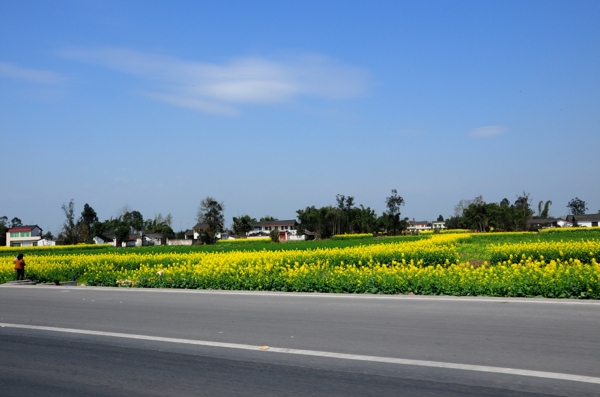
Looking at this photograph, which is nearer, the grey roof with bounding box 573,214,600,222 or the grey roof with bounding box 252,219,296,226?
the grey roof with bounding box 573,214,600,222

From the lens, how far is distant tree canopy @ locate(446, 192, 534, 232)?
3531 inches

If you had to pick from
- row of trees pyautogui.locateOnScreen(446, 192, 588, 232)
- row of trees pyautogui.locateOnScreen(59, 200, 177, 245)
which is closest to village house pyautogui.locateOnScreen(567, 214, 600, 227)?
row of trees pyautogui.locateOnScreen(446, 192, 588, 232)

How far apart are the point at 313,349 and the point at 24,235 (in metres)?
130

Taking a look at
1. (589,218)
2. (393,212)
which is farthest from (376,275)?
(589,218)

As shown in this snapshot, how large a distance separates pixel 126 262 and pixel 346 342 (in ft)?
74.7

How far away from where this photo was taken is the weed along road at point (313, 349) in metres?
6.59

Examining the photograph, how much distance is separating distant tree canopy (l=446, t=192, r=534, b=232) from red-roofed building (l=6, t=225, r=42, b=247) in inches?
3261

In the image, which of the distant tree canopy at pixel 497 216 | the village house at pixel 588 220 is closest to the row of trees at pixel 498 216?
the distant tree canopy at pixel 497 216

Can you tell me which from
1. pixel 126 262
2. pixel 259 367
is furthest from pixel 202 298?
pixel 126 262

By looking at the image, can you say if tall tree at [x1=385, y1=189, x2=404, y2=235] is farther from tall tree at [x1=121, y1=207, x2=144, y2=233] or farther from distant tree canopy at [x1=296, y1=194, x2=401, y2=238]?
tall tree at [x1=121, y1=207, x2=144, y2=233]

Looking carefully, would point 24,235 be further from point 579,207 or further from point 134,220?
point 579,207

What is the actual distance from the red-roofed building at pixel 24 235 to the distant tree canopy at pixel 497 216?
272ft

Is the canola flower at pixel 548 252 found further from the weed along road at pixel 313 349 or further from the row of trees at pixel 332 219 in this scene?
the row of trees at pixel 332 219

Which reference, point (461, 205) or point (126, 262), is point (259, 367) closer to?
point (126, 262)
